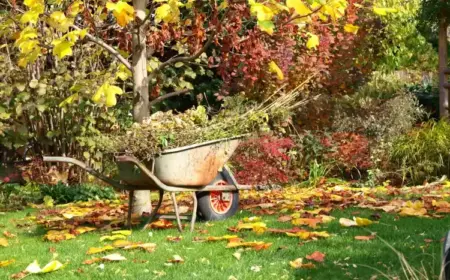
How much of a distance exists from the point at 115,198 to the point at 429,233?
15.4 feet

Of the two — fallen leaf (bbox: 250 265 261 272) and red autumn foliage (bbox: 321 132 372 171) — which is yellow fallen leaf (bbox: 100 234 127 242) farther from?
red autumn foliage (bbox: 321 132 372 171)

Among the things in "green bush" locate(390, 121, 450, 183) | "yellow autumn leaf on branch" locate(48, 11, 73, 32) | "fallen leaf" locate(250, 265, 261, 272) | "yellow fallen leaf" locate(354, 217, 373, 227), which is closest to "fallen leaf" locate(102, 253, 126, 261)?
"fallen leaf" locate(250, 265, 261, 272)

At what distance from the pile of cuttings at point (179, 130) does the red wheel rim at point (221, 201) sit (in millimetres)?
622

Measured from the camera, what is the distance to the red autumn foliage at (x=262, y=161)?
9.02 m

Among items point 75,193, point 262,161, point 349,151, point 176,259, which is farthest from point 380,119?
point 176,259

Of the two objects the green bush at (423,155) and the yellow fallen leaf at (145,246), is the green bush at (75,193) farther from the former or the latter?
the yellow fallen leaf at (145,246)

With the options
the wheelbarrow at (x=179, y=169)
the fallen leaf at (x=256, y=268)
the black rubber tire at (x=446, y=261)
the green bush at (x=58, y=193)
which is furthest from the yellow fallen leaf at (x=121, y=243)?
the green bush at (x=58, y=193)

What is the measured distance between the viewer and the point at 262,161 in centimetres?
916

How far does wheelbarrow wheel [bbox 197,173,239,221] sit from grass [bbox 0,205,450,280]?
39 centimetres

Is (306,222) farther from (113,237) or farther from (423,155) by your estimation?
(423,155)

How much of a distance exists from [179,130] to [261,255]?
1.44 m

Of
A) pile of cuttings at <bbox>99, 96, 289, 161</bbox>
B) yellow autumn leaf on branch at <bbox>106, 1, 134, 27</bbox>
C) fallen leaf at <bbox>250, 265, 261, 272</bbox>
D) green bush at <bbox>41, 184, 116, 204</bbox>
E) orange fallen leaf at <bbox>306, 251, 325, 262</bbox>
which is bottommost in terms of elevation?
fallen leaf at <bbox>250, 265, 261, 272</bbox>

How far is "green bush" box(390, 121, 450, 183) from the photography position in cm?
909

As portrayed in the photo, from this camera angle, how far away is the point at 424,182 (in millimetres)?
8914
